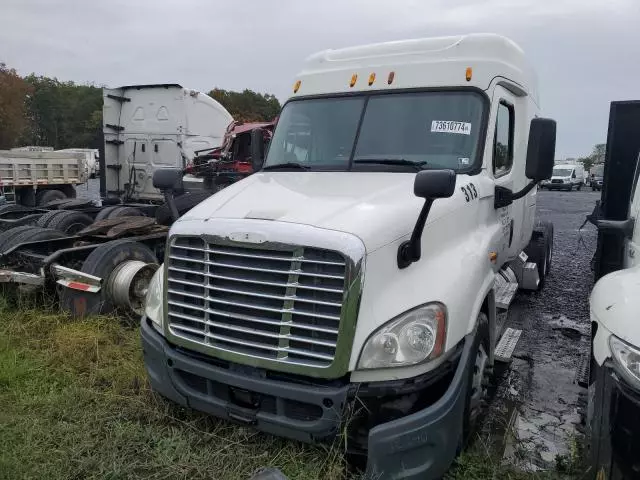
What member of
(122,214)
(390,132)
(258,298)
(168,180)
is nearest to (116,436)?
(258,298)

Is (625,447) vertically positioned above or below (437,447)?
above

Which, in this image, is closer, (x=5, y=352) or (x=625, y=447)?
(x=625, y=447)

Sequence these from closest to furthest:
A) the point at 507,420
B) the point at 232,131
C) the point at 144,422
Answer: the point at 144,422, the point at 507,420, the point at 232,131

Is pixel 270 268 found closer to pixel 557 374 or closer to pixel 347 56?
pixel 347 56

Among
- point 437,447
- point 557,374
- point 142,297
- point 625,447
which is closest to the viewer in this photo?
point 625,447

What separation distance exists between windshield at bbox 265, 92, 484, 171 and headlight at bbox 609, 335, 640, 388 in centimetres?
174

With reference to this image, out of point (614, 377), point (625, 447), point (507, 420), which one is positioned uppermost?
point (614, 377)

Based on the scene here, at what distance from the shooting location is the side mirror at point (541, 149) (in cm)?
386

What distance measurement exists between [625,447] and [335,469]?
1409mm

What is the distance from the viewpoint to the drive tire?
7.74 metres

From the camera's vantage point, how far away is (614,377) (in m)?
2.55

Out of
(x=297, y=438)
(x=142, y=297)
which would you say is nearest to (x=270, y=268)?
(x=297, y=438)

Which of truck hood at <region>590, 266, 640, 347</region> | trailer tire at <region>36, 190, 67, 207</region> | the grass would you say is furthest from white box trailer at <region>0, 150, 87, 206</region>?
truck hood at <region>590, 266, 640, 347</region>

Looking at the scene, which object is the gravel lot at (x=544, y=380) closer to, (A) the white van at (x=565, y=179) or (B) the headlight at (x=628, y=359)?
(B) the headlight at (x=628, y=359)
